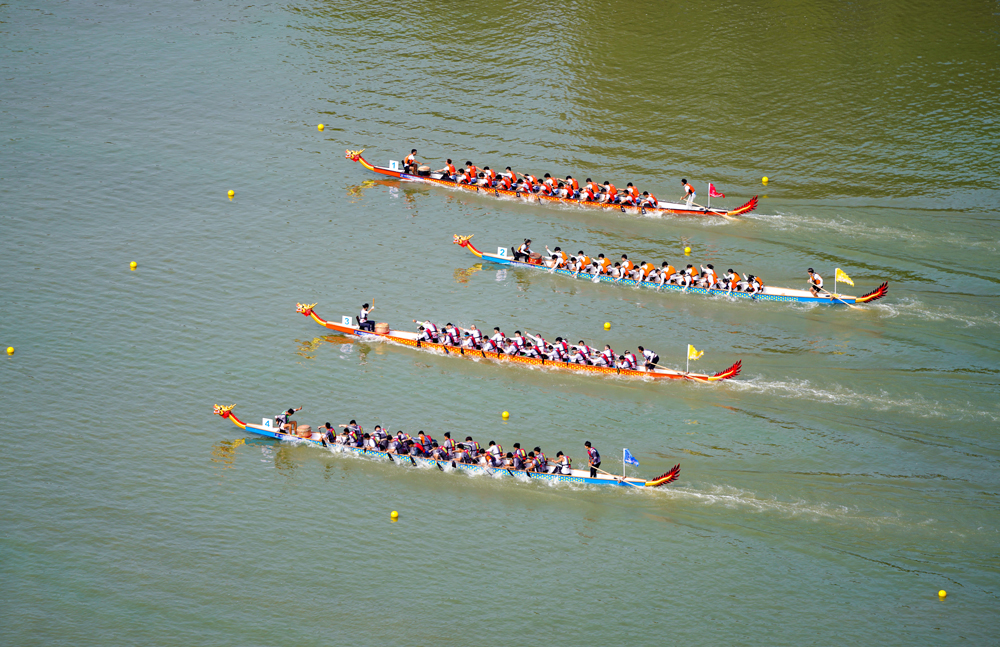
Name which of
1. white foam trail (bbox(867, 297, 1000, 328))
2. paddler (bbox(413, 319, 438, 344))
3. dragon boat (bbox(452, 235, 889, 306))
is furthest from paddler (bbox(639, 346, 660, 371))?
white foam trail (bbox(867, 297, 1000, 328))

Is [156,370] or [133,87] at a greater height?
[133,87]

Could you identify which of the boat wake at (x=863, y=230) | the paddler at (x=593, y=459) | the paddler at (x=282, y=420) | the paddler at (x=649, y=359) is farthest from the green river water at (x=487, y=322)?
the paddler at (x=282, y=420)

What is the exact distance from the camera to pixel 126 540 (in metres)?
28.0

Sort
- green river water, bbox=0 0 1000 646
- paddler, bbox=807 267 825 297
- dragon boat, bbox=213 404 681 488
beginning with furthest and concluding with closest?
paddler, bbox=807 267 825 297
dragon boat, bbox=213 404 681 488
green river water, bbox=0 0 1000 646

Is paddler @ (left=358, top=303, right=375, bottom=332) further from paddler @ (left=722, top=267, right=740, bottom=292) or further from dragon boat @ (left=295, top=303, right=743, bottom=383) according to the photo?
paddler @ (left=722, top=267, right=740, bottom=292)

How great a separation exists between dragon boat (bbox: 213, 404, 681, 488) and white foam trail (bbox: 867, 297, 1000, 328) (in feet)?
44.7

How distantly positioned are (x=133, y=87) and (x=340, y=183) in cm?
1683

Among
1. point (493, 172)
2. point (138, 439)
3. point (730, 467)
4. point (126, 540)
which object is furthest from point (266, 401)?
point (493, 172)

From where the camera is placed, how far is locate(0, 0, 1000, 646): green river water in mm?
26453

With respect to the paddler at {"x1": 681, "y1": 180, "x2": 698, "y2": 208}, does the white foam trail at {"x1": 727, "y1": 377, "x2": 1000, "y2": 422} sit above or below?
below

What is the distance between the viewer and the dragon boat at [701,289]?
38.5 metres

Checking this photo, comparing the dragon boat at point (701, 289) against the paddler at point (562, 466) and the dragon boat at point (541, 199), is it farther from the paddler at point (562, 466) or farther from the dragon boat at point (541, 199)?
the paddler at point (562, 466)

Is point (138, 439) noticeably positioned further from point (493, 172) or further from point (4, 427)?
point (493, 172)

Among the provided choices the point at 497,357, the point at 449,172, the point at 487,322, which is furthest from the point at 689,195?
the point at 497,357
